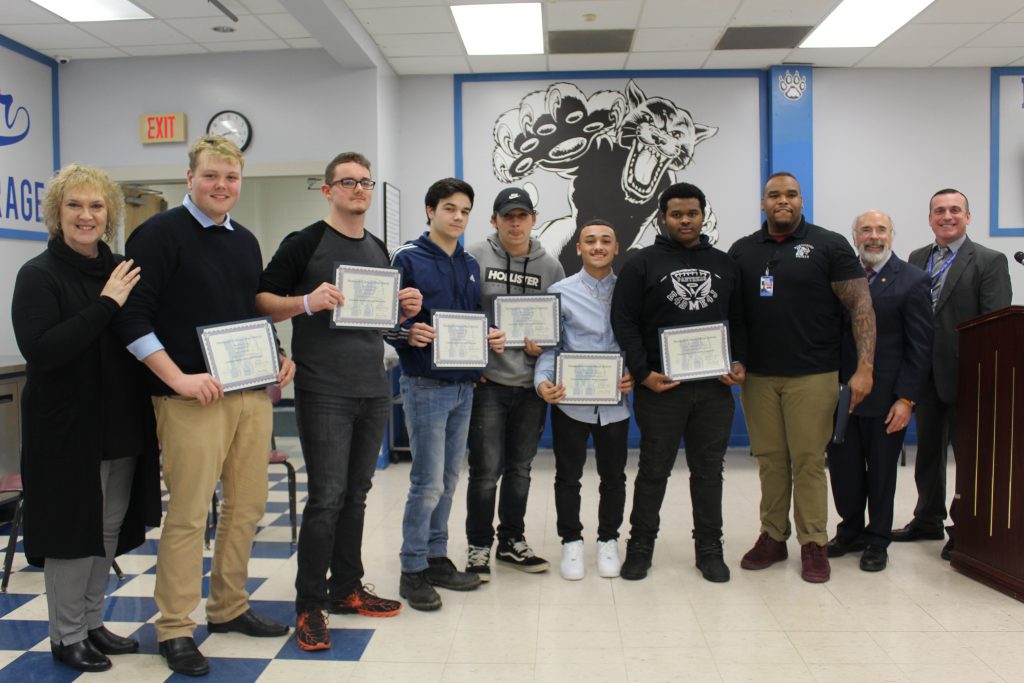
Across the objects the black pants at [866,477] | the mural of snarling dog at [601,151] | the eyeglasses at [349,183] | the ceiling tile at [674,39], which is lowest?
the black pants at [866,477]

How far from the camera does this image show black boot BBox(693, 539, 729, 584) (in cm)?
330

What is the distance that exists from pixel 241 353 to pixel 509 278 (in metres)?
1.21

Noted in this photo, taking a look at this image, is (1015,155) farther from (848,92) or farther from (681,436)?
(681,436)

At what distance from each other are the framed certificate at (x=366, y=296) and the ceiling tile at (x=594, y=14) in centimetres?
300

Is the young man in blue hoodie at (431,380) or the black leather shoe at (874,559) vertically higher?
the young man in blue hoodie at (431,380)

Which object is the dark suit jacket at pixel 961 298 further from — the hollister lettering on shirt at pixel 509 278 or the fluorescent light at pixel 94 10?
the fluorescent light at pixel 94 10

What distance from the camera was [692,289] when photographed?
320 cm

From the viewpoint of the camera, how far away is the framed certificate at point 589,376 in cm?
323

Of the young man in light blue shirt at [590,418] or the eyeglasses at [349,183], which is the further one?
the young man in light blue shirt at [590,418]

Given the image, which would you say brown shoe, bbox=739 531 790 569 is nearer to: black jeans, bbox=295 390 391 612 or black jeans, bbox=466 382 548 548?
black jeans, bbox=466 382 548 548

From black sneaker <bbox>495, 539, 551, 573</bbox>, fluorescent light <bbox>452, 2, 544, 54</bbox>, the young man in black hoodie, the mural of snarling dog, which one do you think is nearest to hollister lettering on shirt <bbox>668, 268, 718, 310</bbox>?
the young man in black hoodie

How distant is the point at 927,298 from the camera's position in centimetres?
344

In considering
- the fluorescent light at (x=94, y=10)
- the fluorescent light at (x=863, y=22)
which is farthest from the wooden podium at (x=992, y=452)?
the fluorescent light at (x=94, y=10)

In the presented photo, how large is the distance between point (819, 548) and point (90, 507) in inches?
108
